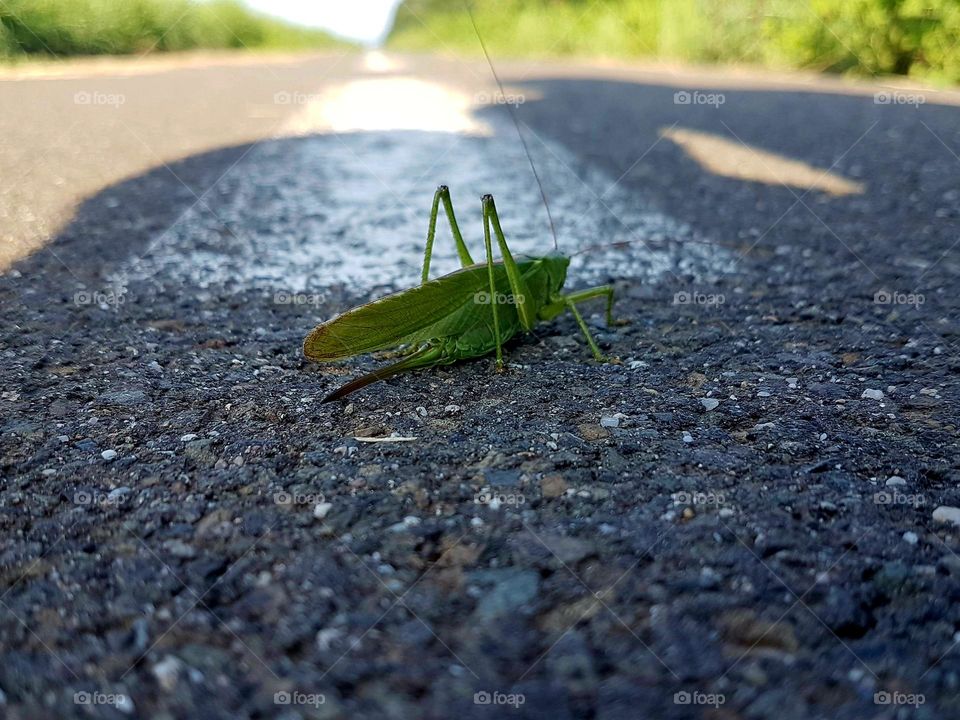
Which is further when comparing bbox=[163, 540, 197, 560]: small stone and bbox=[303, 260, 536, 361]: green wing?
bbox=[303, 260, 536, 361]: green wing

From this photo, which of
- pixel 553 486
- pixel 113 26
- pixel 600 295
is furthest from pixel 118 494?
pixel 113 26

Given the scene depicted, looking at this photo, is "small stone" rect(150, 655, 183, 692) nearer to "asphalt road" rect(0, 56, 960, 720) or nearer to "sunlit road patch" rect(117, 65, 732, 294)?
"asphalt road" rect(0, 56, 960, 720)

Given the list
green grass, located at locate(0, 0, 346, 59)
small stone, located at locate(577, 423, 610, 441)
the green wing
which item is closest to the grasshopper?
the green wing

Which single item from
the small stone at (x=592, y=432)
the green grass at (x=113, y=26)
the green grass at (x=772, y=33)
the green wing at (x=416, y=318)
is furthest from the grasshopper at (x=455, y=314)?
the green grass at (x=113, y=26)

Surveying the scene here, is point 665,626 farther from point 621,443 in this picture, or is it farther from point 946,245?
point 946,245

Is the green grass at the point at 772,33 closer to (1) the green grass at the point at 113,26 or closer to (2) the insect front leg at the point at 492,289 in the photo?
(2) the insect front leg at the point at 492,289

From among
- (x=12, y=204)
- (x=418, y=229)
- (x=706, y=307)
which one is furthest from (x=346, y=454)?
(x=12, y=204)
